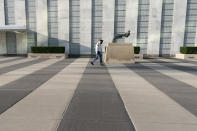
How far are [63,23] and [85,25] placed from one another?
10.6ft

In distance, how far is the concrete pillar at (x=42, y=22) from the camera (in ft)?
73.6

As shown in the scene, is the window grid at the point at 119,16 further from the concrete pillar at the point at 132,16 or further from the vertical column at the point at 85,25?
the vertical column at the point at 85,25

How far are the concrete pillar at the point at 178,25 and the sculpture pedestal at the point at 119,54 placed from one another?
1148 centimetres

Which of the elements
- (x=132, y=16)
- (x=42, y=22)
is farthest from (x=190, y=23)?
(x=42, y=22)

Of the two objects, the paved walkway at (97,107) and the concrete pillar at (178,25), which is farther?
the concrete pillar at (178,25)

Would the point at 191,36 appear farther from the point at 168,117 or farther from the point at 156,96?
the point at 168,117

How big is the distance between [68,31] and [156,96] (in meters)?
19.5

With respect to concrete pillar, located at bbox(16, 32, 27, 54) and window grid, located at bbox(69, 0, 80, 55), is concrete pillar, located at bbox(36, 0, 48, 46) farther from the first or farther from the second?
window grid, located at bbox(69, 0, 80, 55)

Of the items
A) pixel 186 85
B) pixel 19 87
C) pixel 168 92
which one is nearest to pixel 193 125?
pixel 168 92

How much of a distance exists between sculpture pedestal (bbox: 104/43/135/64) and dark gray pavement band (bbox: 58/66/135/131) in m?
8.24

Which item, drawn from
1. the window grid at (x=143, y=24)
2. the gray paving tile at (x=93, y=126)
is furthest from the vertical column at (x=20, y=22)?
the gray paving tile at (x=93, y=126)

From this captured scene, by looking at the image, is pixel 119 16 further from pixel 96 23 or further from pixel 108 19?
pixel 96 23

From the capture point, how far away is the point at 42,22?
74.3ft

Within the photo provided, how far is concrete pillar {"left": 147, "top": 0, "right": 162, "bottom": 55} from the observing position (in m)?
21.5
